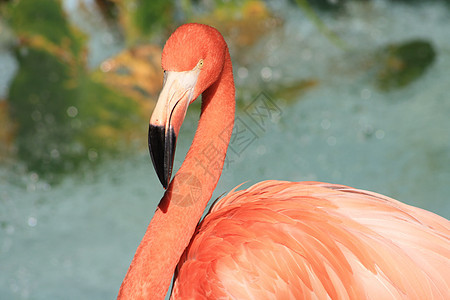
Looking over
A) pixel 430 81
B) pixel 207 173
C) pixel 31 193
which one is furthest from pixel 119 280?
pixel 430 81

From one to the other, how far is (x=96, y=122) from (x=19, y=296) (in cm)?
206

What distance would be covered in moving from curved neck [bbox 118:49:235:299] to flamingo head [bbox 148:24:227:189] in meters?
0.13

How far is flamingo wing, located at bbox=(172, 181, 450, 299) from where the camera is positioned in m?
1.75

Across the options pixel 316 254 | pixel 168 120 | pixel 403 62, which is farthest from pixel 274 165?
pixel 168 120

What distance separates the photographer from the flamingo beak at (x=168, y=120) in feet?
5.43

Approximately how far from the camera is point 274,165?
446 cm

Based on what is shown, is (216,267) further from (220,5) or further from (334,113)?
(220,5)

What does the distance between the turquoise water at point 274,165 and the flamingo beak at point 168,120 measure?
1.94 meters

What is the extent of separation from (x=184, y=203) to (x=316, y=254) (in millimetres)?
515

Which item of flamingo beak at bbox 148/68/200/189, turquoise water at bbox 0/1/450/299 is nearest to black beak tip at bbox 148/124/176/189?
flamingo beak at bbox 148/68/200/189

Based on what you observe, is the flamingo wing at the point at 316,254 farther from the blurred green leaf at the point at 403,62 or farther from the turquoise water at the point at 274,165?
the blurred green leaf at the point at 403,62

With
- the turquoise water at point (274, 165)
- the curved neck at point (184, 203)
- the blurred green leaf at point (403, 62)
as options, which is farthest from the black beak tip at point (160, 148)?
the blurred green leaf at point (403, 62)

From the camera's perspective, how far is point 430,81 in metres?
5.30

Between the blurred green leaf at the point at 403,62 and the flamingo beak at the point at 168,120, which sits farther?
the blurred green leaf at the point at 403,62
